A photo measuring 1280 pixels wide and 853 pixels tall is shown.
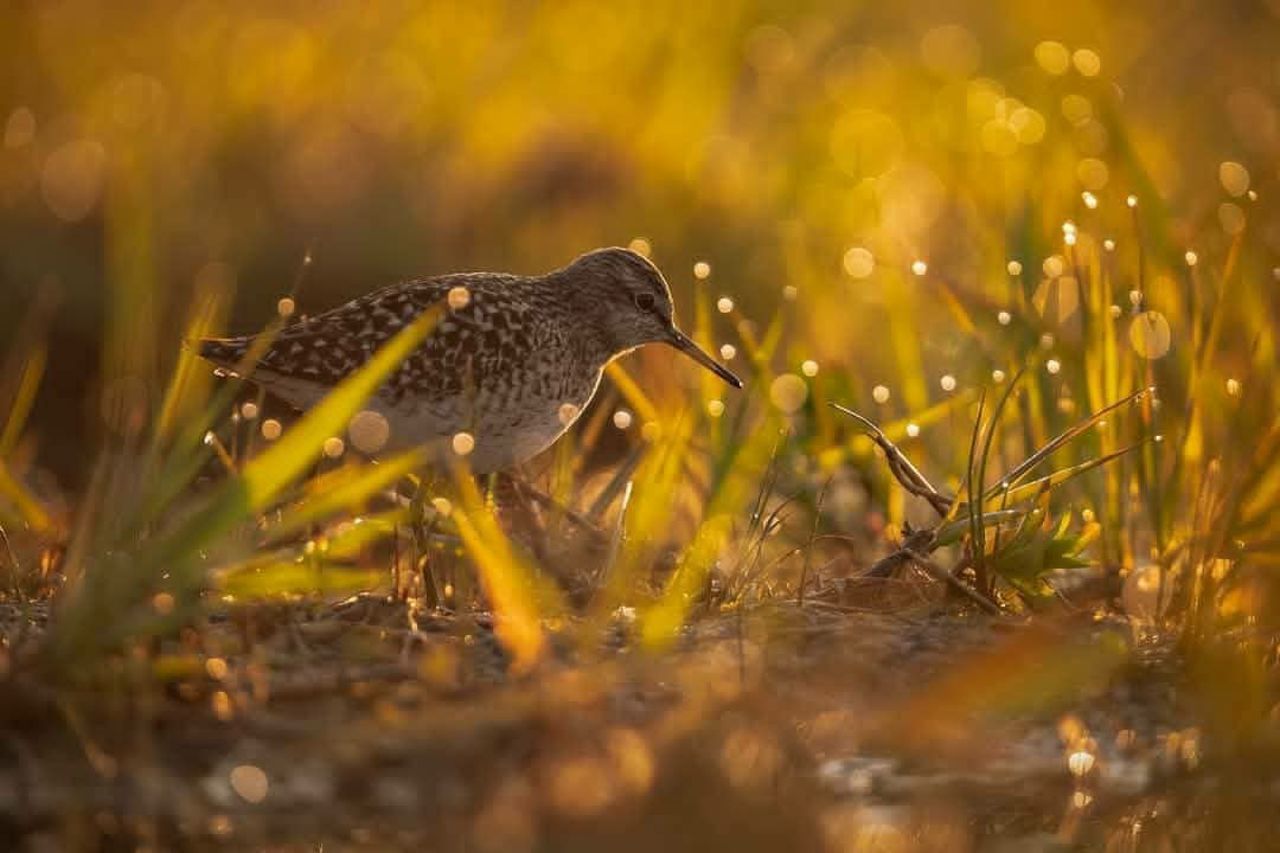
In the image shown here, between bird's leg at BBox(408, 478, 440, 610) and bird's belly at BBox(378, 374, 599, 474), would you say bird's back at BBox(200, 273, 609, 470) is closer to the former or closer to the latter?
bird's belly at BBox(378, 374, 599, 474)

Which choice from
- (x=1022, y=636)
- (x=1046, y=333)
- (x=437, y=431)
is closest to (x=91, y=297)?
(x=437, y=431)

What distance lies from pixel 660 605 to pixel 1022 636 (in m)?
0.83

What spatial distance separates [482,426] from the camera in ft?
19.7

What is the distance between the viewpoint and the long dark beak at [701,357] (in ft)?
21.7

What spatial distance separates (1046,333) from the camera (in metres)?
5.81

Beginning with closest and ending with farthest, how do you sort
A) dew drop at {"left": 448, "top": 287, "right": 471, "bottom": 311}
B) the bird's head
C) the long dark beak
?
dew drop at {"left": 448, "top": 287, "right": 471, "bottom": 311}, the long dark beak, the bird's head

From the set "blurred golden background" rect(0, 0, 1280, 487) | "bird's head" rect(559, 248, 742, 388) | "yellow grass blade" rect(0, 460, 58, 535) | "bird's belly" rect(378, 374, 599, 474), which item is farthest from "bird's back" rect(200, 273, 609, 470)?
"blurred golden background" rect(0, 0, 1280, 487)

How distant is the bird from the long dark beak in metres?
0.46

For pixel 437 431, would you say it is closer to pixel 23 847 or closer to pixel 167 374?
pixel 23 847

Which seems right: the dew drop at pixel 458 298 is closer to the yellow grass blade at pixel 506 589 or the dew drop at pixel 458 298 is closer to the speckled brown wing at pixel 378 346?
the speckled brown wing at pixel 378 346

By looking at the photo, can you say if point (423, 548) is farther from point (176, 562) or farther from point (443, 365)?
point (176, 562)

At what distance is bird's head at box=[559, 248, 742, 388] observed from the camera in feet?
22.7

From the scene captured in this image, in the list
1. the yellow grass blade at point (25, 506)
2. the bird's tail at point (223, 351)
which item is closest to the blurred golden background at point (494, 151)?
the bird's tail at point (223, 351)

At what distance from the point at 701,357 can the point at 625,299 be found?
35 cm
